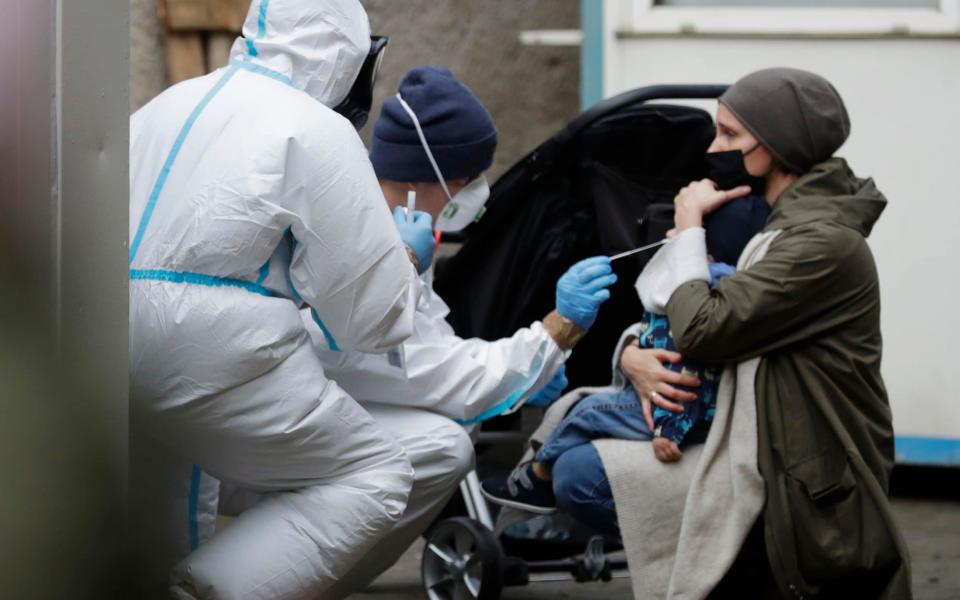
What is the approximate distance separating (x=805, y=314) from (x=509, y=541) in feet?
3.95

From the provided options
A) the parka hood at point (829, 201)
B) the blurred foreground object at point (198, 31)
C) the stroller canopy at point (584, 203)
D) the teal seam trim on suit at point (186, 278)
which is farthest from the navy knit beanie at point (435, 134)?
the blurred foreground object at point (198, 31)

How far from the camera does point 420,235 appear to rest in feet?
10.9

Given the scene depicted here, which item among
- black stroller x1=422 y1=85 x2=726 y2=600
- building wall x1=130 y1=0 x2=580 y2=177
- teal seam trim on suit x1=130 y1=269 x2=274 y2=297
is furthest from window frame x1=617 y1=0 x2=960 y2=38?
teal seam trim on suit x1=130 y1=269 x2=274 y2=297

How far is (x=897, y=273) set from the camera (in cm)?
495

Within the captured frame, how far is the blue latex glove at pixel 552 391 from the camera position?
3.70 m

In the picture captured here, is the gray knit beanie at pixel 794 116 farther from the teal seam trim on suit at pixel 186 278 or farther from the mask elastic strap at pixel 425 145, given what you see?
the teal seam trim on suit at pixel 186 278

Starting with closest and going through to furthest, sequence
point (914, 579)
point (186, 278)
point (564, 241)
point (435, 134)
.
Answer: point (186, 278) < point (435, 134) < point (564, 241) < point (914, 579)

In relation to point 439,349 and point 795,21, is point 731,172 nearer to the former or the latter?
point 439,349

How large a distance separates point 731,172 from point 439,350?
0.74m

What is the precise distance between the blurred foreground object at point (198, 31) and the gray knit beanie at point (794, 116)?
10.9 feet

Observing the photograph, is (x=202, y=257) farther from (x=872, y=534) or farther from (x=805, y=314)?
(x=872, y=534)

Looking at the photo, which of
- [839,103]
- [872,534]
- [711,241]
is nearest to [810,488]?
[872,534]

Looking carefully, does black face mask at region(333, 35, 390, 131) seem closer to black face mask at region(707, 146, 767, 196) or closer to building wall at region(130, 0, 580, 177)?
black face mask at region(707, 146, 767, 196)

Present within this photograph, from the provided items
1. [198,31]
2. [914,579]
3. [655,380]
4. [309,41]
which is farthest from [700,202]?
[198,31]
